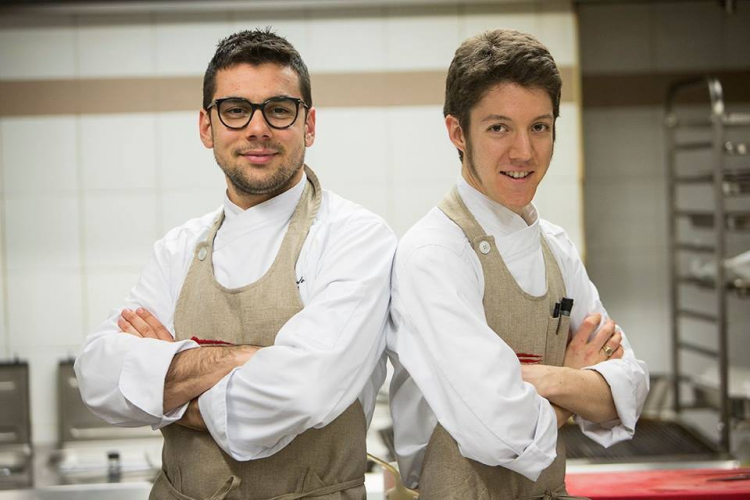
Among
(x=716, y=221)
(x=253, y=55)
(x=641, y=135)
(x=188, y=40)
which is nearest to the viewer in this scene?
(x=253, y=55)

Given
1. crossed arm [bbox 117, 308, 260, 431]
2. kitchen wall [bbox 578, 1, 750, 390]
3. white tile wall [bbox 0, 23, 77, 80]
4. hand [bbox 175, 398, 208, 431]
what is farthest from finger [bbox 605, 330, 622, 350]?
white tile wall [bbox 0, 23, 77, 80]

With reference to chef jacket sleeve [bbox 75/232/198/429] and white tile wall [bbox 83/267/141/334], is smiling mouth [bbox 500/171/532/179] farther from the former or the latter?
white tile wall [bbox 83/267/141/334]

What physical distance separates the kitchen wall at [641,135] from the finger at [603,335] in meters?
2.31

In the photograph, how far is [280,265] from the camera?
1669 mm

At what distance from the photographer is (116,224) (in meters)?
3.61

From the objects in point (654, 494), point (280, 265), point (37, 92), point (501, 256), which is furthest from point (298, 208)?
point (37, 92)

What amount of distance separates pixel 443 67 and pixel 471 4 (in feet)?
0.91

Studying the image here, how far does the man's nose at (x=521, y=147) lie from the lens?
1.58 m

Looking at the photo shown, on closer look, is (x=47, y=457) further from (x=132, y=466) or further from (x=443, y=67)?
(x=443, y=67)

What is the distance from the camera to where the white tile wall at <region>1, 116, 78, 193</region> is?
140 inches

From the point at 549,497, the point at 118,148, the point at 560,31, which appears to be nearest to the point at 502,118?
the point at 549,497

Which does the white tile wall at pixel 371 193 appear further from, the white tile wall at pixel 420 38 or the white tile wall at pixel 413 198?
the white tile wall at pixel 420 38

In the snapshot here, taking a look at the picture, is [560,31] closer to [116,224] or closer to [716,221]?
[716,221]

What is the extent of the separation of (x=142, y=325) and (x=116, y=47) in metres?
2.16
